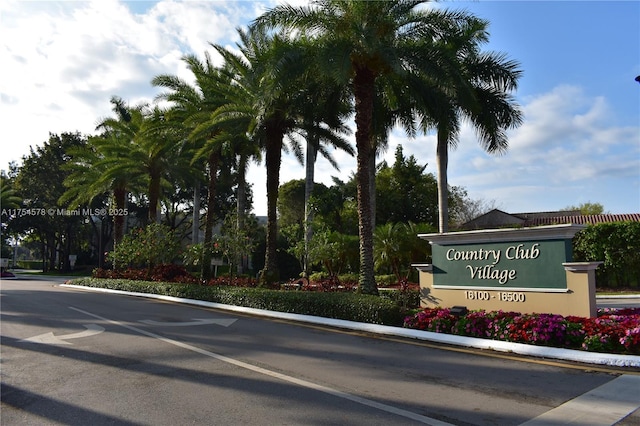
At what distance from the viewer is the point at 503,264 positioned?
12.2 meters

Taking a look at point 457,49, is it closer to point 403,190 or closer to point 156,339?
point 156,339

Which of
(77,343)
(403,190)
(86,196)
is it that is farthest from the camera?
(403,190)

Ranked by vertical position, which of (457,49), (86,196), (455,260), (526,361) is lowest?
(526,361)

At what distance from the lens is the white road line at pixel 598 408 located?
543 cm

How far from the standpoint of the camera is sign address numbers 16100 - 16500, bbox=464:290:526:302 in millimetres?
11773

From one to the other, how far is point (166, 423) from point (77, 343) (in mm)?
6096

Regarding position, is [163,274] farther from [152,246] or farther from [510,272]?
[510,272]

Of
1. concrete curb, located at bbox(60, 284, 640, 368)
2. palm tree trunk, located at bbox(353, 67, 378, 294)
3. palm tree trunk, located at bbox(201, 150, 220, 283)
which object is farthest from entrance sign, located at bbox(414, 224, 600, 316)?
palm tree trunk, located at bbox(201, 150, 220, 283)

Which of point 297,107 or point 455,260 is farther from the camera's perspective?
point 297,107

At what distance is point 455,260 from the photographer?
13.2 meters

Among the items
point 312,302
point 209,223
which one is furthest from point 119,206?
point 312,302

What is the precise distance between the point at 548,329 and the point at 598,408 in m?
3.80

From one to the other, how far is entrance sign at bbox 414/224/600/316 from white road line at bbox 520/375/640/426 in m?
4.16

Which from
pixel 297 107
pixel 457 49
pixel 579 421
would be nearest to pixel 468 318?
pixel 579 421
